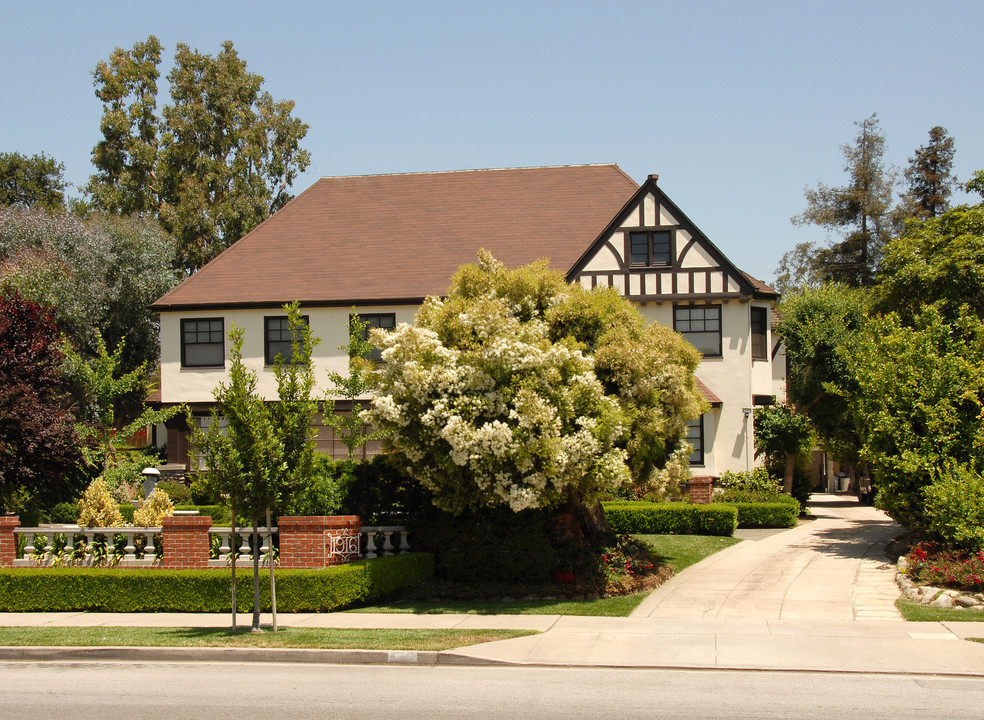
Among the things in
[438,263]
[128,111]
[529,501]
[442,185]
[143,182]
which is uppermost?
[128,111]

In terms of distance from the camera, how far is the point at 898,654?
1221 centimetres

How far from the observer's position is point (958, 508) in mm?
17594

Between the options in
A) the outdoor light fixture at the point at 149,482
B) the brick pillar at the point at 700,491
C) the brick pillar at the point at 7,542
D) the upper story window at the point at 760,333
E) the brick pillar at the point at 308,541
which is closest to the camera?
the brick pillar at the point at 308,541

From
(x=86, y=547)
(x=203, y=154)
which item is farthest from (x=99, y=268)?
(x=86, y=547)

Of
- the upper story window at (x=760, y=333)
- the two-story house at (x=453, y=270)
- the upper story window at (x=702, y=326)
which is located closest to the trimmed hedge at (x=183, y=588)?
the two-story house at (x=453, y=270)

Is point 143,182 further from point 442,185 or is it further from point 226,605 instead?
point 226,605

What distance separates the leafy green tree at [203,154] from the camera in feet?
157

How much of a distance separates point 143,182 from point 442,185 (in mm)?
22729

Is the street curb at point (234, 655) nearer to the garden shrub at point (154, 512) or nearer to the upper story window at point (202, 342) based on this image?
the garden shrub at point (154, 512)

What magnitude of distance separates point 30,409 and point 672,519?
15.7m

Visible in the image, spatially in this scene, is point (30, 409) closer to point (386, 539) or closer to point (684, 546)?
point (386, 539)

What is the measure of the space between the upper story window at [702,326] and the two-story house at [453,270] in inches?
1.7

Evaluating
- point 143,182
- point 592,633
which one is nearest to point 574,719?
point 592,633

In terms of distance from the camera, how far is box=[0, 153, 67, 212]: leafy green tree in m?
62.3
